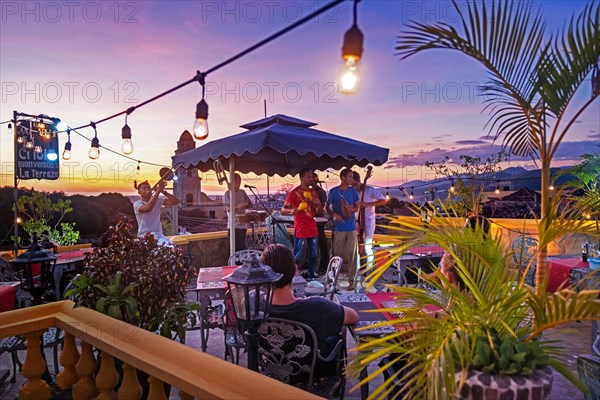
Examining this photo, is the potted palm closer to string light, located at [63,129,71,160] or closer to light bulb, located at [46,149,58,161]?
string light, located at [63,129,71,160]

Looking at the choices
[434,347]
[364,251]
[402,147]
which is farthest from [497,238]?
[402,147]

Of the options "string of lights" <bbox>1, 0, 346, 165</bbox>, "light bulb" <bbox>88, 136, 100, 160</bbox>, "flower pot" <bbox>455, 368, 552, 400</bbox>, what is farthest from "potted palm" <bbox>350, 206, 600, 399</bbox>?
"light bulb" <bbox>88, 136, 100, 160</bbox>

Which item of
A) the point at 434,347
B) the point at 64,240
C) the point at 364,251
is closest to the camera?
the point at 434,347

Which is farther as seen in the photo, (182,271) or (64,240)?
(64,240)

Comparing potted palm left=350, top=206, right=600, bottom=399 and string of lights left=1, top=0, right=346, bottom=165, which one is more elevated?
string of lights left=1, top=0, right=346, bottom=165

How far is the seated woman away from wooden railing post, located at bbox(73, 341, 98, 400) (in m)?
0.98

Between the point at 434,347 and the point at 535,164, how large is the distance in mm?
1031

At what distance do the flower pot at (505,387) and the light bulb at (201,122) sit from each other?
2.90m

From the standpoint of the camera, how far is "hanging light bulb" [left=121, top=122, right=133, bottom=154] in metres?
5.04

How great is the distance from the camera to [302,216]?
6336 millimetres

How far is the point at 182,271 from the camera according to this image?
2.67 meters

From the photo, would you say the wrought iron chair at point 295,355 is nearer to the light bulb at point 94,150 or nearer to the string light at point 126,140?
the string light at point 126,140

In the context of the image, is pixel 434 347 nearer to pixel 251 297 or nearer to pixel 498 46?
pixel 251 297

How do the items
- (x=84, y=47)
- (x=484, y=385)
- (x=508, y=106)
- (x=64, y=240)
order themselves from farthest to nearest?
(x=64, y=240) < (x=84, y=47) < (x=508, y=106) < (x=484, y=385)
